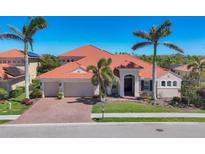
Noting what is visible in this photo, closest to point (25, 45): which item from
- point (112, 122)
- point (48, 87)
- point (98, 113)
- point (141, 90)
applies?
point (48, 87)

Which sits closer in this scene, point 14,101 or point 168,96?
point 14,101

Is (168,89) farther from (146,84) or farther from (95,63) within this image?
(95,63)

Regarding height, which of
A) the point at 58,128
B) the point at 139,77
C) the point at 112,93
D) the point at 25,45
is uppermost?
the point at 25,45

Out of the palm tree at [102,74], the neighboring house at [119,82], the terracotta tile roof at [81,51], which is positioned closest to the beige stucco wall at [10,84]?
the neighboring house at [119,82]

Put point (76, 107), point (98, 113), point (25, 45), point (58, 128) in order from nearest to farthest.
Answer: point (58, 128), point (98, 113), point (76, 107), point (25, 45)

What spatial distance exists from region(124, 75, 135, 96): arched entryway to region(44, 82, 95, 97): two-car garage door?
428 cm

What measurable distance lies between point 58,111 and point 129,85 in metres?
10.8

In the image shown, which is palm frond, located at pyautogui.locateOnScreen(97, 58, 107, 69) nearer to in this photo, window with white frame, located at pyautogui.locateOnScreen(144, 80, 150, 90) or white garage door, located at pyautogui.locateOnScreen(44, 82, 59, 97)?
white garage door, located at pyautogui.locateOnScreen(44, 82, 59, 97)

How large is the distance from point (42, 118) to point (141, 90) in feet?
44.7

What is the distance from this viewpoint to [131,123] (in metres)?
16.4

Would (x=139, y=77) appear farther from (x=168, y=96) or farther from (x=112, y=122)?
(x=112, y=122)

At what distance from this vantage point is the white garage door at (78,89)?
2616cm

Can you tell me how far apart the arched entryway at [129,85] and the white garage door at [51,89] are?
8.63 metres

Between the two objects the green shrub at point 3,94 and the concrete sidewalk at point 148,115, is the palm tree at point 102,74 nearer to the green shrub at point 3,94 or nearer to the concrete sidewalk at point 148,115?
the concrete sidewalk at point 148,115
